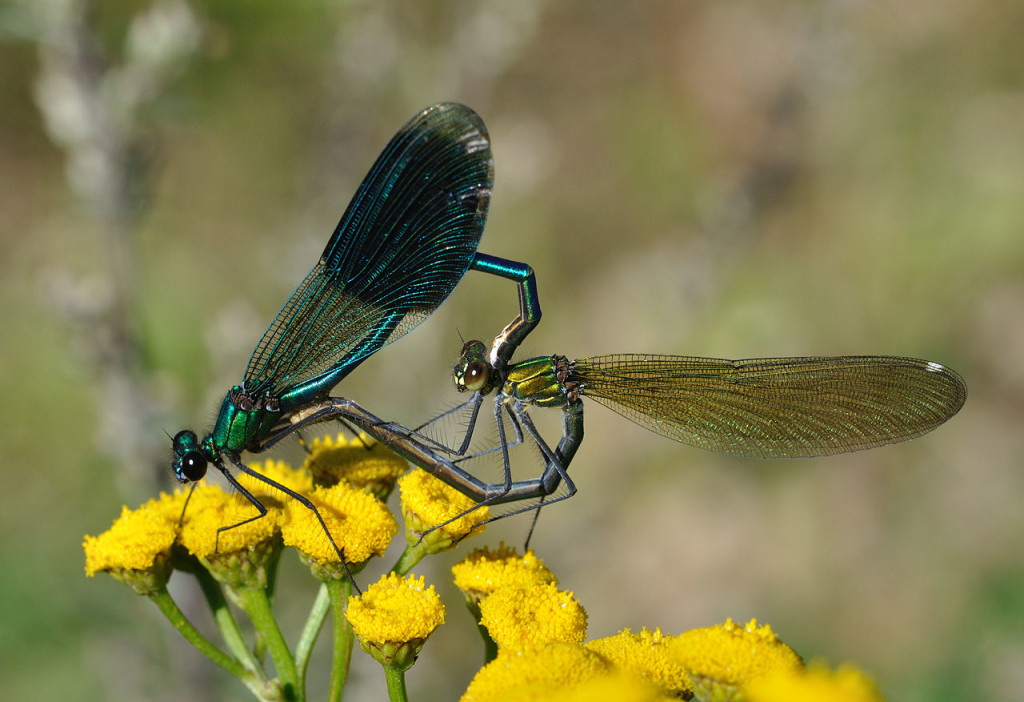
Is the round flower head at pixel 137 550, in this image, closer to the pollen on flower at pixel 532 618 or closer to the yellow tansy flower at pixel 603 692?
the pollen on flower at pixel 532 618

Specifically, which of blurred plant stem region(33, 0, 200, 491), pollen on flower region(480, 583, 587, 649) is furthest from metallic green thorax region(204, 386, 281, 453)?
blurred plant stem region(33, 0, 200, 491)

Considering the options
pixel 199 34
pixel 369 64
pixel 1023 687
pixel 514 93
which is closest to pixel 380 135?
pixel 514 93

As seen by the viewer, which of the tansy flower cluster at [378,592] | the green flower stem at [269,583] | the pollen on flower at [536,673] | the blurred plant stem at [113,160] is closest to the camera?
the pollen on flower at [536,673]

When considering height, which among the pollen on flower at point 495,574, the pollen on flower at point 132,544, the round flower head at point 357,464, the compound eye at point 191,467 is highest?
the round flower head at point 357,464

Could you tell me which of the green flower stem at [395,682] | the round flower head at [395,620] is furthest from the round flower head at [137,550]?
the green flower stem at [395,682]

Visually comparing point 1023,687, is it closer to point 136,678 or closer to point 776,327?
point 776,327

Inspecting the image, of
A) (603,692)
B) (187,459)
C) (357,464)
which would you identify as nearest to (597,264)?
(357,464)
